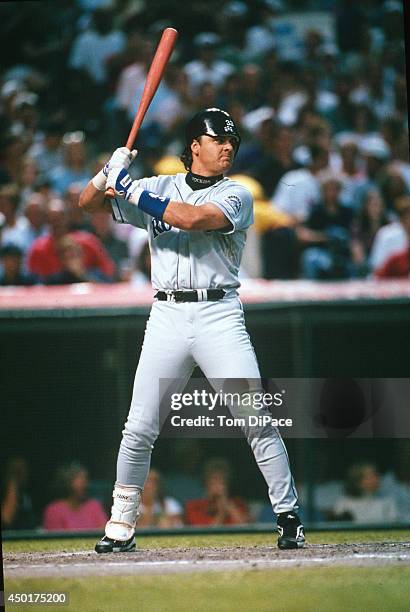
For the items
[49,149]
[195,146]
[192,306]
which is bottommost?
[192,306]

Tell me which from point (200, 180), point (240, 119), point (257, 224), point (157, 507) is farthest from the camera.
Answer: point (240, 119)

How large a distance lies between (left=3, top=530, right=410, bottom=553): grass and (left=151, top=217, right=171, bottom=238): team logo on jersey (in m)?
1.07

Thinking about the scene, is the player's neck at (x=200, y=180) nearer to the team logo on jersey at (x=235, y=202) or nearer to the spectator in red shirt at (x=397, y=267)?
the team logo on jersey at (x=235, y=202)

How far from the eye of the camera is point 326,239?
3932 mm

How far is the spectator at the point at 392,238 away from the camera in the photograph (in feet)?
12.7

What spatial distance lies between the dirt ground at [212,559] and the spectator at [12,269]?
42.5 inches

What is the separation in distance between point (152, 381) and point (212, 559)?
24.8 inches

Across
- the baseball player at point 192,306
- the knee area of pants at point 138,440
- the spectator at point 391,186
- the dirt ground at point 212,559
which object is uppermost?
the spectator at point 391,186

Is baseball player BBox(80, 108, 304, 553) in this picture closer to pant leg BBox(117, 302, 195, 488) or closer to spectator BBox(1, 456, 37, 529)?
pant leg BBox(117, 302, 195, 488)

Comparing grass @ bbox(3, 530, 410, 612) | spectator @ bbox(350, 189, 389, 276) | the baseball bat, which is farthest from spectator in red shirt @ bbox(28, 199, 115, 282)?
grass @ bbox(3, 530, 410, 612)

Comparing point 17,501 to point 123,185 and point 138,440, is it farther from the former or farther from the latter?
point 123,185

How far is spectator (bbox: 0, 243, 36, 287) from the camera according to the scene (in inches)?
156

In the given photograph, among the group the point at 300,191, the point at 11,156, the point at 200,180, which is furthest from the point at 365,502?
the point at 11,156

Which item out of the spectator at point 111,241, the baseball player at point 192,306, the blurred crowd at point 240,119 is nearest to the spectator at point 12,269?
the blurred crowd at point 240,119
